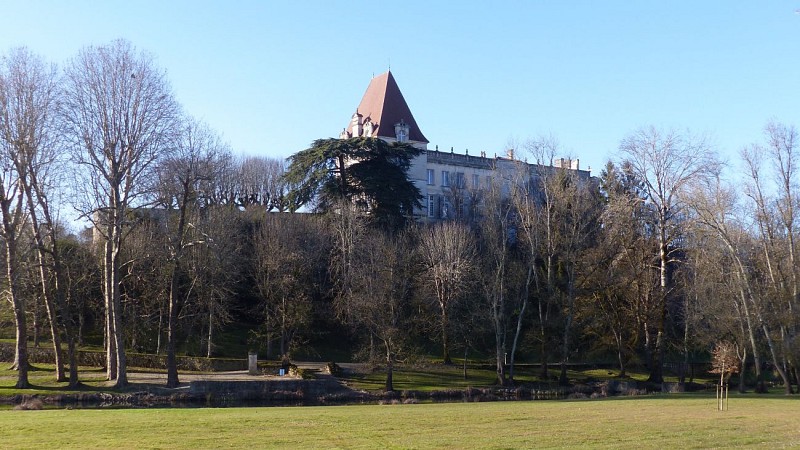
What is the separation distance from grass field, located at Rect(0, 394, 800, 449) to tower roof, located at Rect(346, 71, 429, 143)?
55746mm

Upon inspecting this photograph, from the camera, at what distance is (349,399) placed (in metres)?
35.0

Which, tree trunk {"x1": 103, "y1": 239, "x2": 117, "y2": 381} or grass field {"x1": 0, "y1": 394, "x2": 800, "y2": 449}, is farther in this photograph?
tree trunk {"x1": 103, "y1": 239, "x2": 117, "y2": 381}

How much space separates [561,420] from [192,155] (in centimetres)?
2301

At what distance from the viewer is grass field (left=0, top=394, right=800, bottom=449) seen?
15531 mm

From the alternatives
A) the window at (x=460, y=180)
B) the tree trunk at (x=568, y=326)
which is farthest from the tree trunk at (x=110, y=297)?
the window at (x=460, y=180)

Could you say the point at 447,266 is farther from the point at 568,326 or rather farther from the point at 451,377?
the point at 568,326

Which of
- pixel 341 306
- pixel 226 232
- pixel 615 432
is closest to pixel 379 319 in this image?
pixel 341 306

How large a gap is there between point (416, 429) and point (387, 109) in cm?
6266

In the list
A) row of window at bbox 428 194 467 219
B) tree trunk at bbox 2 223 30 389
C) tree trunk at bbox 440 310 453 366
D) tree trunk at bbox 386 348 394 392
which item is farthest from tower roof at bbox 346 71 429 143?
tree trunk at bbox 2 223 30 389

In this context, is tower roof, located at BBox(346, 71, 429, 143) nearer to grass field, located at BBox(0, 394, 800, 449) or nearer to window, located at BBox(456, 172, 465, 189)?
window, located at BBox(456, 172, 465, 189)

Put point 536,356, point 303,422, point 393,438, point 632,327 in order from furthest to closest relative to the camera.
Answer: point 536,356
point 632,327
point 303,422
point 393,438

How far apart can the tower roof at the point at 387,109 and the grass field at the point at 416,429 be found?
5575cm

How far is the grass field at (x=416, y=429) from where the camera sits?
1553cm

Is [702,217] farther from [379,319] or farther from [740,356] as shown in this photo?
[379,319]
